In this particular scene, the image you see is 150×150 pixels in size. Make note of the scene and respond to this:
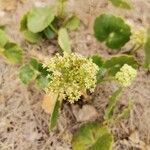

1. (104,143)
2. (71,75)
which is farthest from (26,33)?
(104,143)

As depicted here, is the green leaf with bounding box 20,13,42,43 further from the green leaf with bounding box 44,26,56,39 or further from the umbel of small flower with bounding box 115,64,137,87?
the umbel of small flower with bounding box 115,64,137,87

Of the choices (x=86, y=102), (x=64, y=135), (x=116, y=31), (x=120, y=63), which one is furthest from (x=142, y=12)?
(x=64, y=135)

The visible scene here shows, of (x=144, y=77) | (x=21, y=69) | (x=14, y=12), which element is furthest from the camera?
(x=14, y=12)

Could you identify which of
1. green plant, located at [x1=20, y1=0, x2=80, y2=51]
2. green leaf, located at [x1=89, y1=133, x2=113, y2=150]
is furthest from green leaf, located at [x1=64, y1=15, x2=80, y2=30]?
green leaf, located at [x1=89, y1=133, x2=113, y2=150]

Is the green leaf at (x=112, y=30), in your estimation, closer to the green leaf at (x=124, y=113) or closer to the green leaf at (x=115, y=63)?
the green leaf at (x=115, y=63)

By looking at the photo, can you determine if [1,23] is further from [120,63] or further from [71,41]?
[120,63]

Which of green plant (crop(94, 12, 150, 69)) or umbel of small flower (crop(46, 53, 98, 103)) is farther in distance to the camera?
green plant (crop(94, 12, 150, 69))

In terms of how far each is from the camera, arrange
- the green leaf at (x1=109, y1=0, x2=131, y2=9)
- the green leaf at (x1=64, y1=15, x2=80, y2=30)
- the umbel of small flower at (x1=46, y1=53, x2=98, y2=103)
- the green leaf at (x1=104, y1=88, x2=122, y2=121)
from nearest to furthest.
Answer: the umbel of small flower at (x1=46, y1=53, x2=98, y2=103), the green leaf at (x1=104, y1=88, x2=122, y2=121), the green leaf at (x1=109, y1=0, x2=131, y2=9), the green leaf at (x1=64, y1=15, x2=80, y2=30)

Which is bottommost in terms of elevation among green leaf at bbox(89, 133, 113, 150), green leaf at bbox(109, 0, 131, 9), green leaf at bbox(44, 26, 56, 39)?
green leaf at bbox(89, 133, 113, 150)
